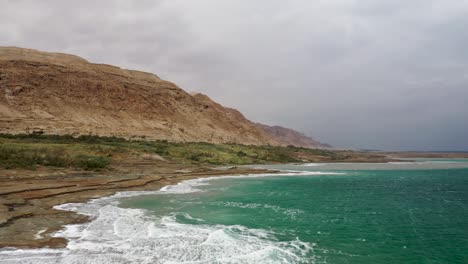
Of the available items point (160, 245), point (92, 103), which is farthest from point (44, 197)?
point (92, 103)

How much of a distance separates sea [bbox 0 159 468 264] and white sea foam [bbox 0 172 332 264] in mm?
37

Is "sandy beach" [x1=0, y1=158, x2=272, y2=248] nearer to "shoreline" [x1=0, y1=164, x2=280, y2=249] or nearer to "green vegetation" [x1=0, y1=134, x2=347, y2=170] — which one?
"shoreline" [x1=0, y1=164, x2=280, y2=249]

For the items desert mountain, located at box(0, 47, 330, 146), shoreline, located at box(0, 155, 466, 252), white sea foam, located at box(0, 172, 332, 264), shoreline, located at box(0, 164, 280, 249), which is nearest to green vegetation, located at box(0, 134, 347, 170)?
shoreline, located at box(0, 155, 466, 252)

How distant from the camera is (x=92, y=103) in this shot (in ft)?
333

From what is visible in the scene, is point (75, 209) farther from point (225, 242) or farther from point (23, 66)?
point (23, 66)

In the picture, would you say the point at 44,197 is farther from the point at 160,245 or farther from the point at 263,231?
the point at 263,231

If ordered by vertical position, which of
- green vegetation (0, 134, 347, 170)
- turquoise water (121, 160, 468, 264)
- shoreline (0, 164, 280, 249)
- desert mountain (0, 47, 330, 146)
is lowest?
turquoise water (121, 160, 468, 264)

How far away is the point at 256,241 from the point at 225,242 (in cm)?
140

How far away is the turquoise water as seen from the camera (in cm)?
1354

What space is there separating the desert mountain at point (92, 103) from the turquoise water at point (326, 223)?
219 ft

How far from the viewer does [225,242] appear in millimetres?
14750

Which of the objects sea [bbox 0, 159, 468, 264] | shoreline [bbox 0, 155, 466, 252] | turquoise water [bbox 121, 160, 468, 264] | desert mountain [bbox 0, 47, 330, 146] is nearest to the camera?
sea [bbox 0, 159, 468, 264]

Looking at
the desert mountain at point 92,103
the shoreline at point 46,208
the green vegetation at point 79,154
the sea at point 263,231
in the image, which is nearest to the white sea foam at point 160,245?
the sea at point 263,231

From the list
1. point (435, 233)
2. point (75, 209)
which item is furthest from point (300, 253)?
point (75, 209)
